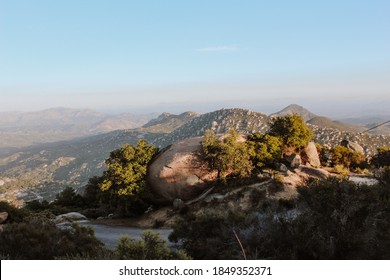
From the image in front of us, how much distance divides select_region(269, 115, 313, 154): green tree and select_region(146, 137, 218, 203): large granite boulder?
11.0 m

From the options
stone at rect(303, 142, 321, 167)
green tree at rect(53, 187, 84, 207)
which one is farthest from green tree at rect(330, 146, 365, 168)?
green tree at rect(53, 187, 84, 207)

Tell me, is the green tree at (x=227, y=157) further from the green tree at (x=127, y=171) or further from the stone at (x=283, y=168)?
the green tree at (x=127, y=171)

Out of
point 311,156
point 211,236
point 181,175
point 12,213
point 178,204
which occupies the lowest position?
point 178,204

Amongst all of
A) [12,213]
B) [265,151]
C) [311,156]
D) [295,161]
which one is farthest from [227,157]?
[12,213]

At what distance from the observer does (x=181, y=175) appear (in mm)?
37719

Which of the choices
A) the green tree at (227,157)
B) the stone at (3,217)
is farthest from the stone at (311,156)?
the stone at (3,217)

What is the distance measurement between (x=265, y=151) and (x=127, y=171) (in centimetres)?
1638

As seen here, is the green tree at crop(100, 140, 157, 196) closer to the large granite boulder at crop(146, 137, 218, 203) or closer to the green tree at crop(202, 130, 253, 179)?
the large granite boulder at crop(146, 137, 218, 203)

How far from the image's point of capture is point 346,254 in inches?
493

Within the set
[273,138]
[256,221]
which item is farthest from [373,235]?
[273,138]

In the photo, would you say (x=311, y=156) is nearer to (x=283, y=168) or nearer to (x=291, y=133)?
(x=291, y=133)

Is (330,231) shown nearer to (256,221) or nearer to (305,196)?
(305,196)

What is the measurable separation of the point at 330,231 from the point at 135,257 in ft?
25.3

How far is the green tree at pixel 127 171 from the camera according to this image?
37.6 meters
